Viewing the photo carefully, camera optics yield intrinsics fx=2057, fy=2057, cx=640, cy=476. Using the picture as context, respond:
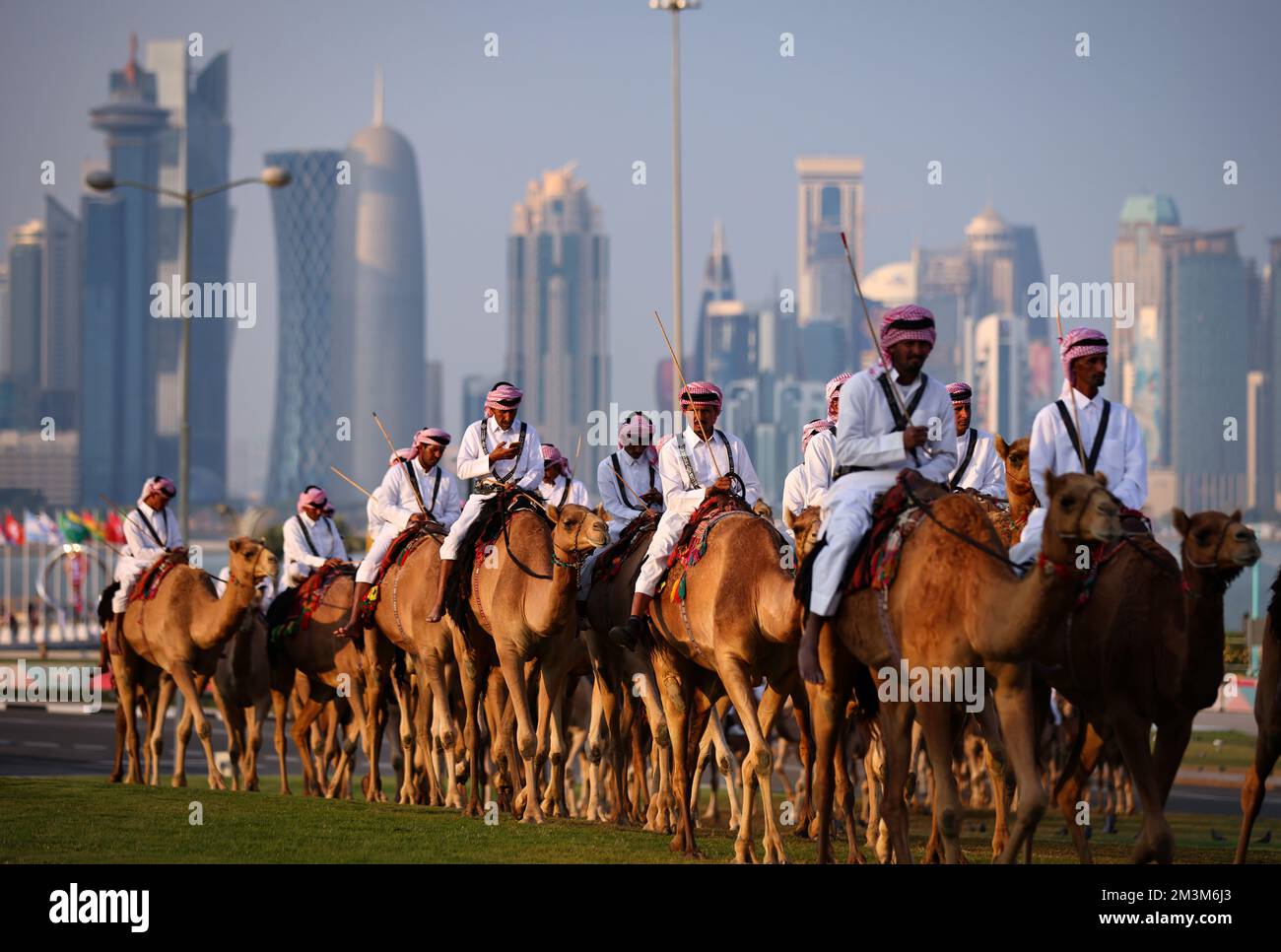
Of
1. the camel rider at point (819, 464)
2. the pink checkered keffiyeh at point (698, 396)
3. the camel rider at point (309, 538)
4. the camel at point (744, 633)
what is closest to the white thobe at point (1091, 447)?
the camel at point (744, 633)

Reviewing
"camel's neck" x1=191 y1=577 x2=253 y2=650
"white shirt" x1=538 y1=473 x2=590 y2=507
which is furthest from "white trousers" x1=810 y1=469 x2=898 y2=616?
"camel's neck" x1=191 y1=577 x2=253 y2=650

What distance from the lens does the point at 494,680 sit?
20.7 m

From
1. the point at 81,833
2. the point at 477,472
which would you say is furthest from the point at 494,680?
the point at 81,833

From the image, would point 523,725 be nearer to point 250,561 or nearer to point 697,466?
point 697,466

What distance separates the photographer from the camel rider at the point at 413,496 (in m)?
21.8

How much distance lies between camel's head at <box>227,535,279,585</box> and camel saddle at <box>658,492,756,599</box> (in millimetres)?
6443

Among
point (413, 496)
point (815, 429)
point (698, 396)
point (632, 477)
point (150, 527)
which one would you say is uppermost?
point (698, 396)

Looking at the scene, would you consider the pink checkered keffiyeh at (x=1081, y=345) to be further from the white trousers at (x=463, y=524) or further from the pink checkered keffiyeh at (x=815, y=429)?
the white trousers at (x=463, y=524)

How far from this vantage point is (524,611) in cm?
1828

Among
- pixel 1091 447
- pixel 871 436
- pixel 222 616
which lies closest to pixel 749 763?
pixel 871 436

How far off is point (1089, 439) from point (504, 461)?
722cm
